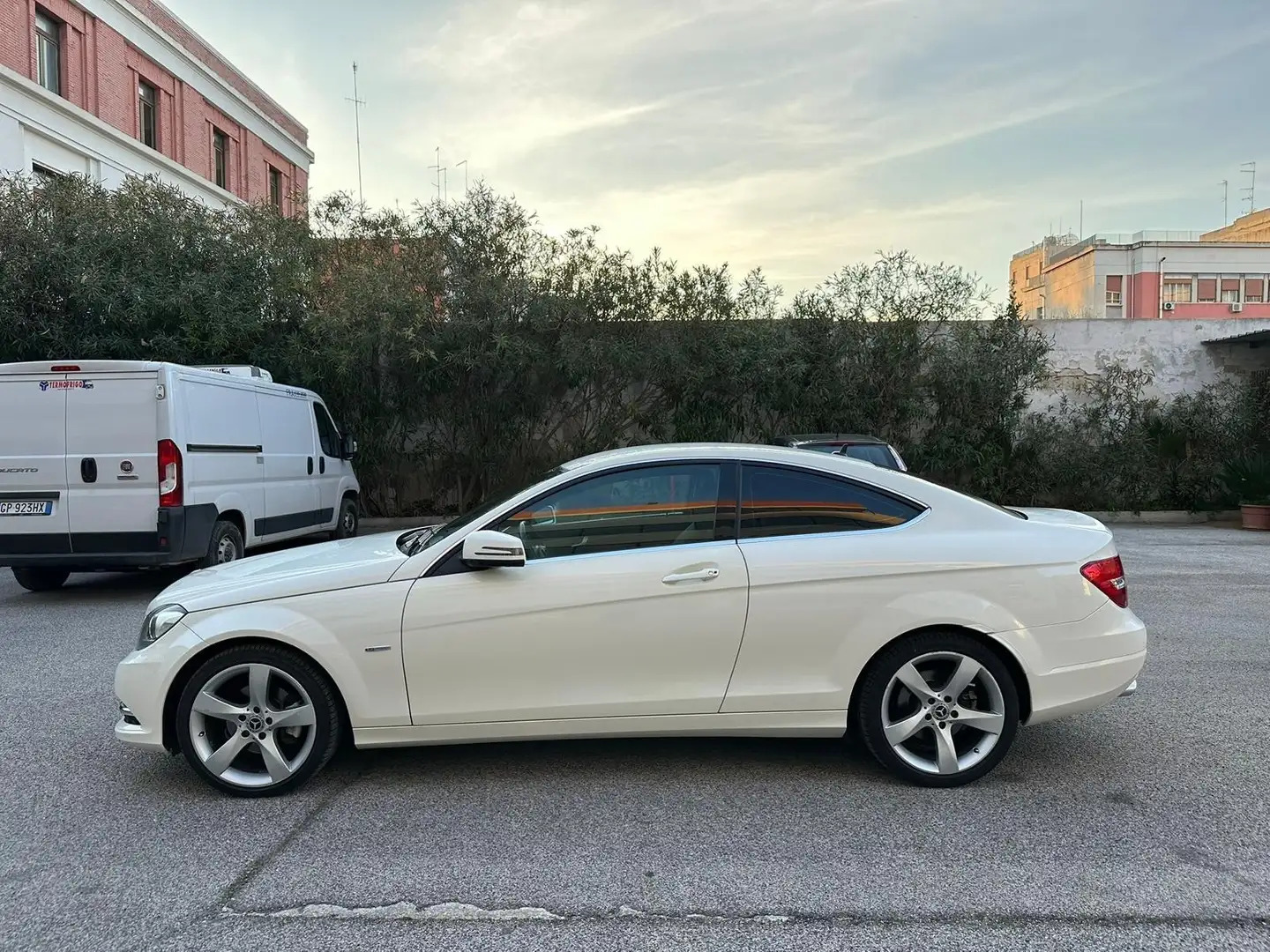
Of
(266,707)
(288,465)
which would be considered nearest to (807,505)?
(266,707)

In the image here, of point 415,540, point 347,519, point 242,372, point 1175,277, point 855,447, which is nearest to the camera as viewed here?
point 415,540

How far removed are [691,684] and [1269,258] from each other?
5700 cm

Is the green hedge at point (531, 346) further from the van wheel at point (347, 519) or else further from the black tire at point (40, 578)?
the black tire at point (40, 578)

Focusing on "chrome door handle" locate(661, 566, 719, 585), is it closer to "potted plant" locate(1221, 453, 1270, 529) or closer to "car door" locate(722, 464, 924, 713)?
"car door" locate(722, 464, 924, 713)

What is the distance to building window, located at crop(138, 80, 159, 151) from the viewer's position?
82.5 ft

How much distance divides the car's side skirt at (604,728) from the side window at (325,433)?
799 centimetres

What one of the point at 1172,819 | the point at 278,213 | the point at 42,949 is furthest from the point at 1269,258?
the point at 42,949

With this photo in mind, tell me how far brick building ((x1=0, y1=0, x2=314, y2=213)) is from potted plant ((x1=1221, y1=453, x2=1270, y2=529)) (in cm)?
1673

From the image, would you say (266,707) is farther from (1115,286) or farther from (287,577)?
(1115,286)

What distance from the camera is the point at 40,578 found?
350 inches

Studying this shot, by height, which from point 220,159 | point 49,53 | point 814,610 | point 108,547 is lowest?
point 108,547

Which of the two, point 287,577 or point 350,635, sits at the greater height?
point 287,577

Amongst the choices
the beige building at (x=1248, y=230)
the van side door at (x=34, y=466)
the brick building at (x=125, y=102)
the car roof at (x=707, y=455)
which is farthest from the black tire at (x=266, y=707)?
the beige building at (x=1248, y=230)

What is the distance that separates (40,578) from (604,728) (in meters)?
7.77
